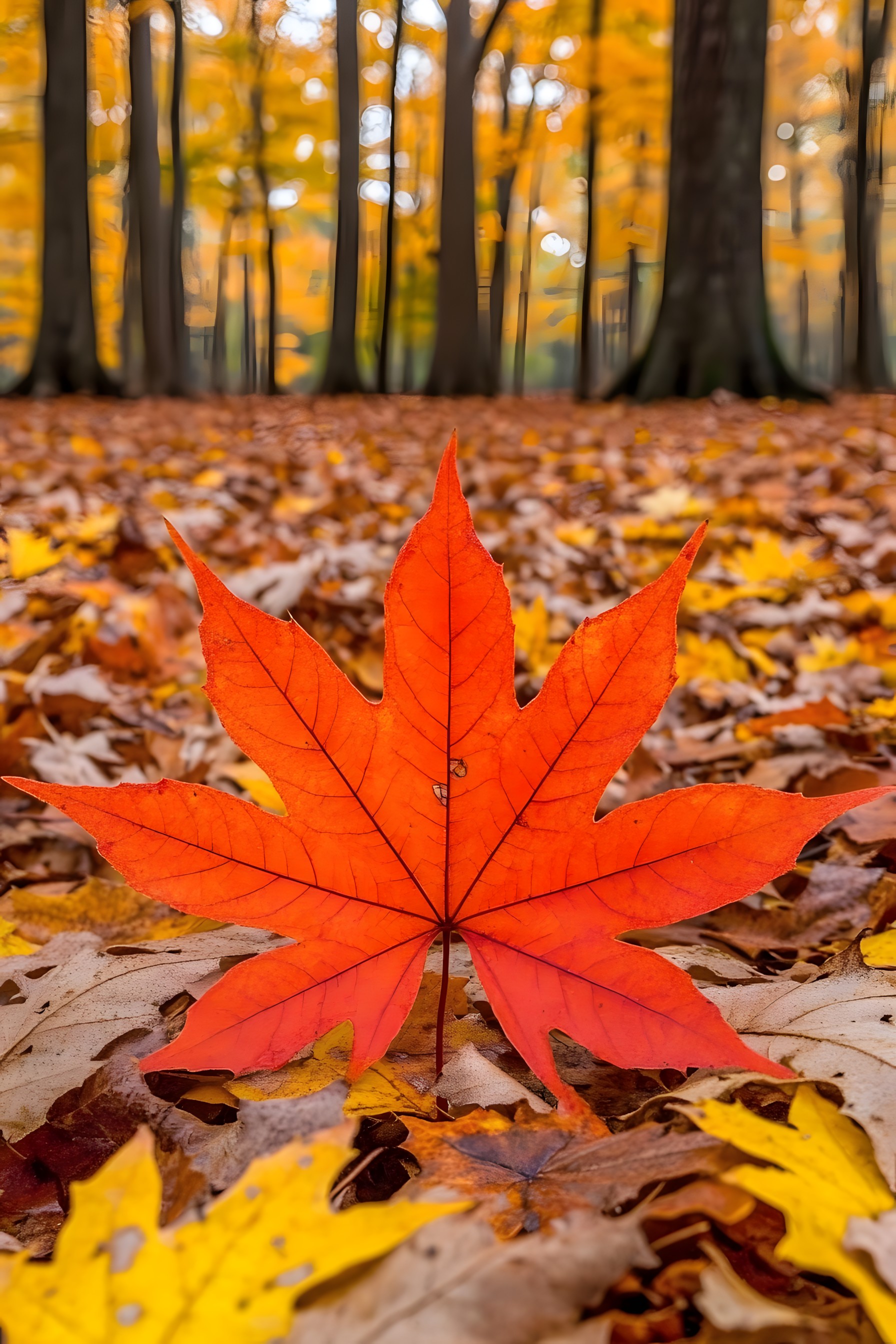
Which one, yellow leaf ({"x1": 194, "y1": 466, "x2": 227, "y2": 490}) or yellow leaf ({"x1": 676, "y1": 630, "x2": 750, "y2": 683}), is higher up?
yellow leaf ({"x1": 194, "y1": 466, "x2": 227, "y2": 490})

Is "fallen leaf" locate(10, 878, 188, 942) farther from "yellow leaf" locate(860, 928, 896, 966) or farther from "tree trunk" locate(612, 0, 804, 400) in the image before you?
"tree trunk" locate(612, 0, 804, 400)

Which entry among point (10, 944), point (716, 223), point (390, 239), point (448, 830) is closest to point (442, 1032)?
point (448, 830)

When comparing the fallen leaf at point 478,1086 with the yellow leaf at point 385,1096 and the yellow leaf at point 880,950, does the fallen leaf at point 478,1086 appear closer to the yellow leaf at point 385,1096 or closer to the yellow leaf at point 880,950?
the yellow leaf at point 385,1096

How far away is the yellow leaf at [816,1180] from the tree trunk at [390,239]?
51.8 ft

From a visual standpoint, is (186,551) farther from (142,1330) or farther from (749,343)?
(749,343)

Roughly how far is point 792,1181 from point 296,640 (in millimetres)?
435

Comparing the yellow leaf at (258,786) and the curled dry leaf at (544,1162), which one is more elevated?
the yellow leaf at (258,786)

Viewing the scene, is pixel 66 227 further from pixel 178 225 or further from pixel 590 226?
pixel 590 226

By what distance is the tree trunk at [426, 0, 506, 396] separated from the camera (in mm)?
13891

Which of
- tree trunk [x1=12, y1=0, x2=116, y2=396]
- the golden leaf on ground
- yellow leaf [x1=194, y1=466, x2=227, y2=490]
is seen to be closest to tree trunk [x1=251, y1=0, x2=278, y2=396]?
tree trunk [x1=12, y1=0, x2=116, y2=396]

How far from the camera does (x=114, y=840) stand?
668 mm

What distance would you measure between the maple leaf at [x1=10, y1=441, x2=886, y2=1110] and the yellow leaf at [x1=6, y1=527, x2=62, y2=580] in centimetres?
147

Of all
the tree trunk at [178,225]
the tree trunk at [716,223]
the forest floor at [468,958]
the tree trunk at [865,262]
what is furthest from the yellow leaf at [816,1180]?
the tree trunk at [865,262]

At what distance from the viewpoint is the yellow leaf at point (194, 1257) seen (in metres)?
0.44
